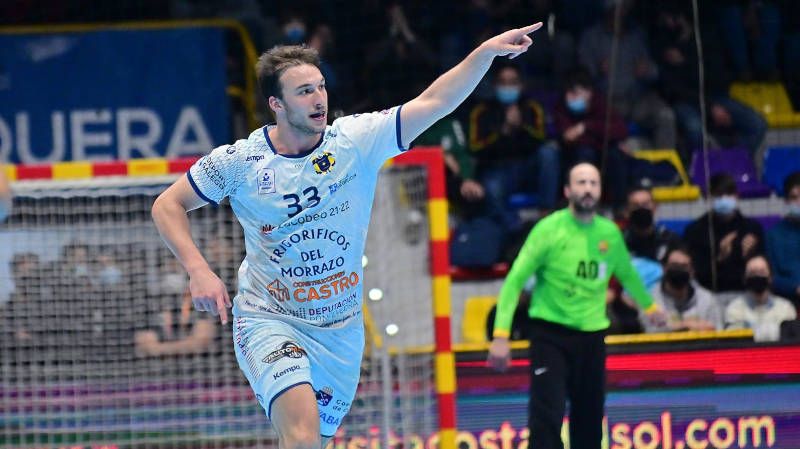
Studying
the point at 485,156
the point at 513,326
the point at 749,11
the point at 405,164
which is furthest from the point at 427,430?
the point at 749,11

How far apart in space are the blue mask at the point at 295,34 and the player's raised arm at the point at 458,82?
6933mm

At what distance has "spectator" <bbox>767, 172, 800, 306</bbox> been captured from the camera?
1149 cm

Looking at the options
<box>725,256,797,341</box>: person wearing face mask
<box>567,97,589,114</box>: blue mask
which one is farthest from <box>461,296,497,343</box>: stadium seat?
<box>567,97,589,114</box>: blue mask

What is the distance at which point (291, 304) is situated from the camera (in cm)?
616

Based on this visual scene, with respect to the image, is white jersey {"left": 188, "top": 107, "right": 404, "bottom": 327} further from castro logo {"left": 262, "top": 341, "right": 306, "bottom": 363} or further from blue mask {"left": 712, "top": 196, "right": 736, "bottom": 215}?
blue mask {"left": 712, "top": 196, "right": 736, "bottom": 215}

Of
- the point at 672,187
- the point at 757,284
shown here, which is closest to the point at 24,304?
the point at 757,284

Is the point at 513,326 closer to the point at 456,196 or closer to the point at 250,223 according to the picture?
the point at 456,196

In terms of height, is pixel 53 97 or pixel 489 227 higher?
pixel 53 97

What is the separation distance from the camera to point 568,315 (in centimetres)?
864

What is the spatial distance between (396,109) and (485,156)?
6.33 metres

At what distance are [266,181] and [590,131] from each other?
6818 mm

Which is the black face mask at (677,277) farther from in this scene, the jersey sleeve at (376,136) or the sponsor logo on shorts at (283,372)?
the sponsor logo on shorts at (283,372)

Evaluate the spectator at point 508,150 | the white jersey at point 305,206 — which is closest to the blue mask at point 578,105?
the spectator at point 508,150

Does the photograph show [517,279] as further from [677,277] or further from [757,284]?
[757,284]
